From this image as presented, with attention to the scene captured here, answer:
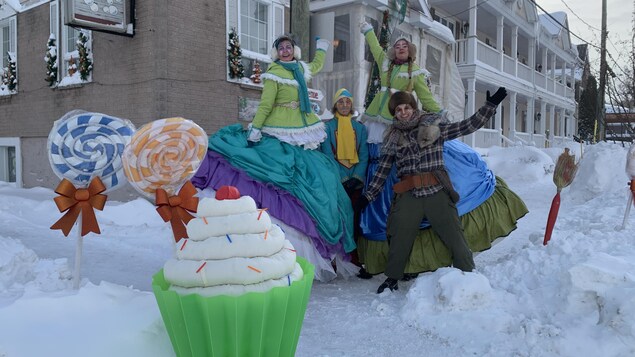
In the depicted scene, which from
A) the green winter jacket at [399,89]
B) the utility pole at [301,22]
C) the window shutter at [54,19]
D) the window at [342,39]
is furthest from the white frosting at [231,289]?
the window at [342,39]

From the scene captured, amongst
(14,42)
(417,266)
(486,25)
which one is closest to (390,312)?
(417,266)

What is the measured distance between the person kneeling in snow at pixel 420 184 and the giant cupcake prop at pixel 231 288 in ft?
6.23

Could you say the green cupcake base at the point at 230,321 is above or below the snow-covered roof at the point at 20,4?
below

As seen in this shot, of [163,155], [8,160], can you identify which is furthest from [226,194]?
[8,160]

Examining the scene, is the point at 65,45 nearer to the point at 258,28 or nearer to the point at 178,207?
the point at 258,28

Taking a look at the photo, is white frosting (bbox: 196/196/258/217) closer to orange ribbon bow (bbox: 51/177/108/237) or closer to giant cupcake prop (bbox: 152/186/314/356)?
giant cupcake prop (bbox: 152/186/314/356)

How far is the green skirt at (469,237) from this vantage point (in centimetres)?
394

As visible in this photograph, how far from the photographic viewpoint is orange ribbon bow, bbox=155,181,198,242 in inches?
104

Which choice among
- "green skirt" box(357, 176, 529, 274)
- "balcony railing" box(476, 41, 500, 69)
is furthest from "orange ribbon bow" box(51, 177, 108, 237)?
"balcony railing" box(476, 41, 500, 69)

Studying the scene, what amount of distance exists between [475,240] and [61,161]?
123 inches

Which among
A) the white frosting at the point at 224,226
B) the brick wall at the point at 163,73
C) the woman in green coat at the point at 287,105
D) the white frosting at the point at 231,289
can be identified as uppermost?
the brick wall at the point at 163,73

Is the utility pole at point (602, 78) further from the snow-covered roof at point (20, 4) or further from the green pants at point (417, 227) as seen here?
the snow-covered roof at point (20, 4)

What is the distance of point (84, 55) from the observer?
26.8ft

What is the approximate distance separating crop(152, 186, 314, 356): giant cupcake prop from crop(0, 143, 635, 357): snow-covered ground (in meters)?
0.34
